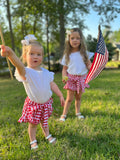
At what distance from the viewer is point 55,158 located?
1.86 meters

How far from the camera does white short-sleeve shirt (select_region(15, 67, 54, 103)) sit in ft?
6.53

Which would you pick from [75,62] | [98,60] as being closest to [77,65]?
[75,62]

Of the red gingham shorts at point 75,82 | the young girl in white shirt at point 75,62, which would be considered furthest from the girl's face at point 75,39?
the red gingham shorts at point 75,82

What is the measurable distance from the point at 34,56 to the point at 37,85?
0.41 m

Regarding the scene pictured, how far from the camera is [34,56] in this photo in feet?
6.53

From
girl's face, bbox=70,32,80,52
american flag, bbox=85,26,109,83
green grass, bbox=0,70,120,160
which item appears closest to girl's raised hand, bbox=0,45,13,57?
american flag, bbox=85,26,109,83

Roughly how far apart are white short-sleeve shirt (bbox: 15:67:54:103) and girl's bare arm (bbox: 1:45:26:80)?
0.10 meters

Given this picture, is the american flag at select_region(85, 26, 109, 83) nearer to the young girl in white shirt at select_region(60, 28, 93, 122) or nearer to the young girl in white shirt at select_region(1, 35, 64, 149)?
the young girl in white shirt at select_region(1, 35, 64, 149)

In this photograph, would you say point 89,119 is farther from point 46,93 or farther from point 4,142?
point 4,142

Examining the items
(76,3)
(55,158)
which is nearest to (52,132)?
(55,158)

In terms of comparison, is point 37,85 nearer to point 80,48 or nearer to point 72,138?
point 72,138

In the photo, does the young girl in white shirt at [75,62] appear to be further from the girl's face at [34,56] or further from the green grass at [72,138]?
the girl's face at [34,56]

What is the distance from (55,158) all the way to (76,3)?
39.6 ft

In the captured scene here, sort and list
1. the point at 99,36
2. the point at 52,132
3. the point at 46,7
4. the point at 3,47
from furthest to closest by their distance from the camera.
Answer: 1. the point at 46,7
2. the point at 52,132
3. the point at 99,36
4. the point at 3,47
